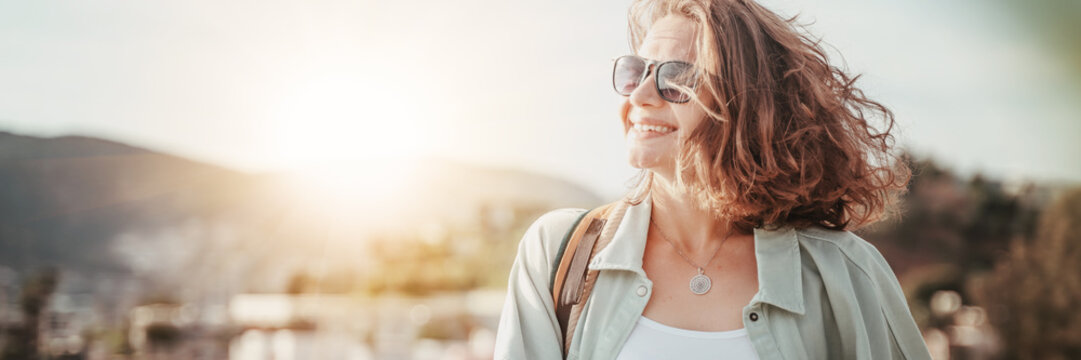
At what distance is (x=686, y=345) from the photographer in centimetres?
118

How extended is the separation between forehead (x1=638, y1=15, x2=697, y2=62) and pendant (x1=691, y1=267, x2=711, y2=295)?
0.36 m

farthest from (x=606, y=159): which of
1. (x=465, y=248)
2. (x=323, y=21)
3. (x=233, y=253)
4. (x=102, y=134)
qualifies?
(x=102, y=134)

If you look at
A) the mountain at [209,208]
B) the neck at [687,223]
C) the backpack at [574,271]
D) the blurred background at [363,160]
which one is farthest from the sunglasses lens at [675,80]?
the mountain at [209,208]

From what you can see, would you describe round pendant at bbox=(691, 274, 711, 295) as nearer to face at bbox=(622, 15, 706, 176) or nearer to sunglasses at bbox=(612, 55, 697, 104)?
face at bbox=(622, 15, 706, 176)

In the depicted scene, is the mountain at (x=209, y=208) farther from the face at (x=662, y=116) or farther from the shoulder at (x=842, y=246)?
the shoulder at (x=842, y=246)

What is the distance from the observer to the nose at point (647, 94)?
1.23 m

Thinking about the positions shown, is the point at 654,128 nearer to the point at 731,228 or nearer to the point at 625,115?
the point at 625,115

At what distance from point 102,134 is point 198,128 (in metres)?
0.69

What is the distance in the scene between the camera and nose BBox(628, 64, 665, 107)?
1.23 meters

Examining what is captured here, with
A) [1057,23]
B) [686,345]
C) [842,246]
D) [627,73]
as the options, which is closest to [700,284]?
[686,345]

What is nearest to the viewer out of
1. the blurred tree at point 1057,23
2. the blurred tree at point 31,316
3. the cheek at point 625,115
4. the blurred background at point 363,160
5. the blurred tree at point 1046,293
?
the cheek at point 625,115

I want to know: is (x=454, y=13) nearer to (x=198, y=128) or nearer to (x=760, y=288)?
(x=198, y=128)

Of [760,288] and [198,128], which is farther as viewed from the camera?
[198,128]

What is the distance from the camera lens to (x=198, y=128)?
202 inches
